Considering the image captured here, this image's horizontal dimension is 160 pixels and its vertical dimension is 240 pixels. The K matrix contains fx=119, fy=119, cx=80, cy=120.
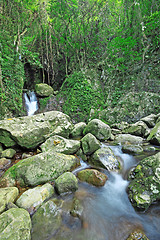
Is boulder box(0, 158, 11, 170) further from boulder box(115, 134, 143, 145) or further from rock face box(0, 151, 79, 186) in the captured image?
boulder box(115, 134, 143, 145)

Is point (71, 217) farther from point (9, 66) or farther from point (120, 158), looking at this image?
point (9, 66)

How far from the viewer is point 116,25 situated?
1244cm

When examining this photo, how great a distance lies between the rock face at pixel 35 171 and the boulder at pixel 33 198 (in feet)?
1.48

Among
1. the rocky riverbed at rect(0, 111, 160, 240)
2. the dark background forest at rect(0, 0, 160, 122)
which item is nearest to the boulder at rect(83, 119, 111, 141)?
the rocky riverbed at rect(0, 111, 160, 240)

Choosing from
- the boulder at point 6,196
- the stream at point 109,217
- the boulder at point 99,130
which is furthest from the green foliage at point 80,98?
the boulder at point 6,196

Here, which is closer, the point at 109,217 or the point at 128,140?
the point at 109,217

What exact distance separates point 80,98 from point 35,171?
7.61m

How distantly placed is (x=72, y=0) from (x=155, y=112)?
35.1 feet

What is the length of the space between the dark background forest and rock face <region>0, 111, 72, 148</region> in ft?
8.32

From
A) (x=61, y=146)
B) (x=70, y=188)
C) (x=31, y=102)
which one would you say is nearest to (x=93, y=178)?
(x=70, y=188)

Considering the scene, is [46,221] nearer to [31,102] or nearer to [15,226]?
[15,226]

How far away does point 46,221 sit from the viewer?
2264 mm

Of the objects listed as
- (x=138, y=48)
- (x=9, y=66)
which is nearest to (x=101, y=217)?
(x=9, y=66)

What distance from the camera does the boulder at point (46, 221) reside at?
6.89 ft
